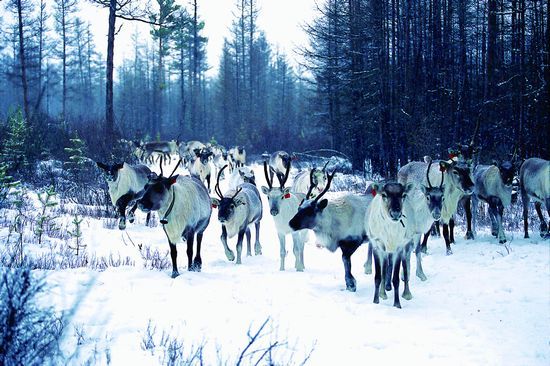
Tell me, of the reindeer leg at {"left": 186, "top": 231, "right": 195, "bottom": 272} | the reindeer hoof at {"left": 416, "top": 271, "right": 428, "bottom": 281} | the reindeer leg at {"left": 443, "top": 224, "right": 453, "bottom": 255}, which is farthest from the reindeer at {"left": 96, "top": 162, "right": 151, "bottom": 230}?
the reindeer leg at {"left": 443, "top": 224, "right": 453, "bottom": 255}

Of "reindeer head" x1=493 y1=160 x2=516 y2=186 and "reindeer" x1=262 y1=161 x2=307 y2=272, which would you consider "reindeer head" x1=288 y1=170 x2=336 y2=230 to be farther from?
"reindeer head" x1=493 y1=160 x2=516 y2=186

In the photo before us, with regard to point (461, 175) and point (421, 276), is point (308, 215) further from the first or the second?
point (461, 175)

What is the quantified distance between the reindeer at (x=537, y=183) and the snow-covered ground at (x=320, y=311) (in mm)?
709

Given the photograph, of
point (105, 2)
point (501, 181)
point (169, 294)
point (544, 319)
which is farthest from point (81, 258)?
point (105, 2)

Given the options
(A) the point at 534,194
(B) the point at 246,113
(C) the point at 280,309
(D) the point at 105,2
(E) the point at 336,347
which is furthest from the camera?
(B) the point at 246,113

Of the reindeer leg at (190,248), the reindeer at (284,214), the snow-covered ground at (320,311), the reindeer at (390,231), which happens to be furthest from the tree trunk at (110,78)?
the reindeer at (390,231)

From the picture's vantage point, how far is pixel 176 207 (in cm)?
717

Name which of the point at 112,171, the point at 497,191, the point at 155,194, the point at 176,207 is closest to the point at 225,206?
the point at 176,207

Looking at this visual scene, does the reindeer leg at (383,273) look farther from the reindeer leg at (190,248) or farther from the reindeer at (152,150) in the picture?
the reindeer at (152,150)

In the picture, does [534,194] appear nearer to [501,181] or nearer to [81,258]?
[501,181]

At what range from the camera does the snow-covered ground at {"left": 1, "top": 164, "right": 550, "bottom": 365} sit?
4.43m

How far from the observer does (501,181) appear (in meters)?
9.56

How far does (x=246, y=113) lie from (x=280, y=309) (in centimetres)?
4149

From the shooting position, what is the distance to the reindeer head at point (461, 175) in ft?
28.6
